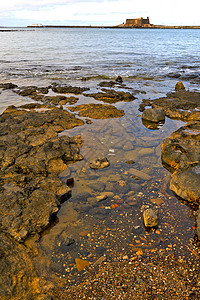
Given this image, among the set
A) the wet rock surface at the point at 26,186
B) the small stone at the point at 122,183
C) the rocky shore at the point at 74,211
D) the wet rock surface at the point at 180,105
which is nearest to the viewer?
the rocky shore at the point at 74,211

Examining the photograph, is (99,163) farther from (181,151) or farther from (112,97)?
(112,97)

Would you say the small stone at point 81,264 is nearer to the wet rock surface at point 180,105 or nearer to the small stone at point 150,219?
the small stone at point 150,219

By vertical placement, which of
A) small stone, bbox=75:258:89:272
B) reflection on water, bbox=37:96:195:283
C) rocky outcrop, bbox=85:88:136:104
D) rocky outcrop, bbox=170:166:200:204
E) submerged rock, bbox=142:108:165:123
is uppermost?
rocky outcrop, bbox=85:88:136:104

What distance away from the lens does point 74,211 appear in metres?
5.92

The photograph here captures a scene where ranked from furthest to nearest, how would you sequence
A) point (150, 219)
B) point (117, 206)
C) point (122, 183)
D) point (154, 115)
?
point (154, 115) < point (122, 183) < point (117, 206) < point (150, 219)

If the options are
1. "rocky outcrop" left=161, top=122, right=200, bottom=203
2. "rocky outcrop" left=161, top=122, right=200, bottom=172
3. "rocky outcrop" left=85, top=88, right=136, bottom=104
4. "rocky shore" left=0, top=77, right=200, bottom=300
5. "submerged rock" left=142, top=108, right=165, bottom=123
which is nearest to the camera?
"rocky shore" left=0, top=77, right=200, bottom=300

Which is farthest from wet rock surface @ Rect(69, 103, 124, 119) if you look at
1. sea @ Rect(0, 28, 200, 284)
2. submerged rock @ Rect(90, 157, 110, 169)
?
submerged rock @ Rect(90, 157, 110, 169)

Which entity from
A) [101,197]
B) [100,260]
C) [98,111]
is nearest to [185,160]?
[101,197]

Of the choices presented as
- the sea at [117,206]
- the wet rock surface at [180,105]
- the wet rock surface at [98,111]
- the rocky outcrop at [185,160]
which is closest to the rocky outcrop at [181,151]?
the rocky outcrop at [185,160]

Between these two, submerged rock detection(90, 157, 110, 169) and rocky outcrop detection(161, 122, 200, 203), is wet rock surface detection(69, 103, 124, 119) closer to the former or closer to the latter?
rocky outcrop detection(161, 122, 200, 203)

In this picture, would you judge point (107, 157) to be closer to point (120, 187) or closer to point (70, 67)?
point (120, 187)

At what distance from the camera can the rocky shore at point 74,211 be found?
398 cm

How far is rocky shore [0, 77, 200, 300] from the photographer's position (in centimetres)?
398

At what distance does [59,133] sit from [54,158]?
2.94 m
